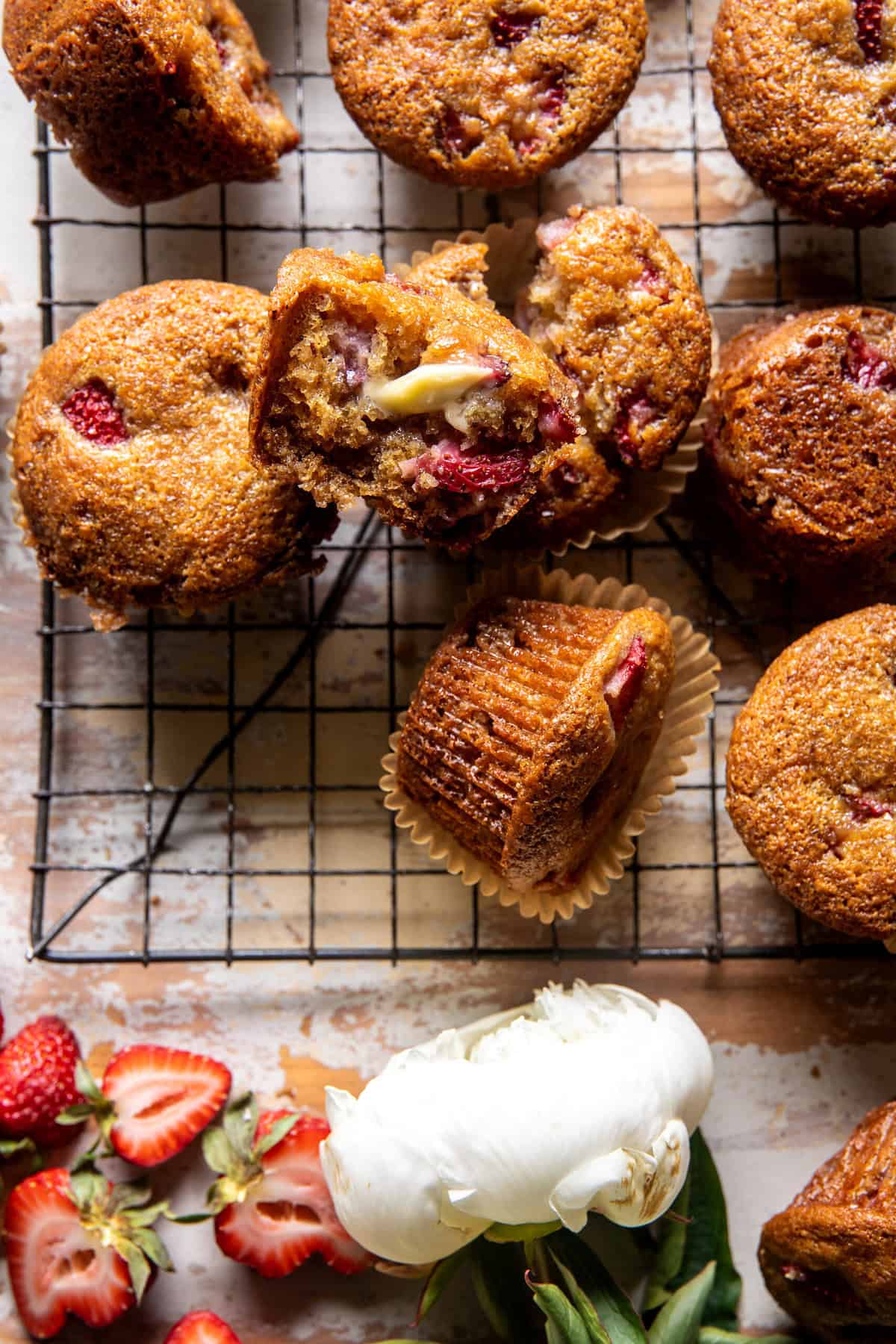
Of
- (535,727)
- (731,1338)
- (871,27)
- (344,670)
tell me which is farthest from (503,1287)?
(871,27)

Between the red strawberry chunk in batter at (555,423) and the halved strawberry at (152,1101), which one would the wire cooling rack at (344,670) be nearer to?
the halved strawberry at (152,1101)

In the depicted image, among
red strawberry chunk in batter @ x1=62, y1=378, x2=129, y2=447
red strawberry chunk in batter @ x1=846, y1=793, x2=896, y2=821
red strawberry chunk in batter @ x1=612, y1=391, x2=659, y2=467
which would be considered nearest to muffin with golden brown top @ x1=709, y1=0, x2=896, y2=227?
red strawberry chunk in batter @ x1=612, y1=391, x2=659, y2=467

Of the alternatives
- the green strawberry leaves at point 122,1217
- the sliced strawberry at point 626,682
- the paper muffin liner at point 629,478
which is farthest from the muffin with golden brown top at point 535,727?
the green strawberry leaves at point 122,1217

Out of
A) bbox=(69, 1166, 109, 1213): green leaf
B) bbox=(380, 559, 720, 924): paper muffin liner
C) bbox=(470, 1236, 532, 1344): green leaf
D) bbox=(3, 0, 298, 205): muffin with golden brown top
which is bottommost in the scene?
bbox=(470, 1236, 532, 1344): green leaf

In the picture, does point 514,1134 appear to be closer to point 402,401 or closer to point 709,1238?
point 709,1238

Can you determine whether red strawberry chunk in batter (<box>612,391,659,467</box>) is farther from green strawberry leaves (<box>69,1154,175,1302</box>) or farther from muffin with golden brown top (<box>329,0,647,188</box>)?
green strawberry leaves (<box>69,1154,175,1302</box>)

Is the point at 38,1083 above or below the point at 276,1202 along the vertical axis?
above

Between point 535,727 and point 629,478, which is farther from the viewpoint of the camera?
point 629,478
